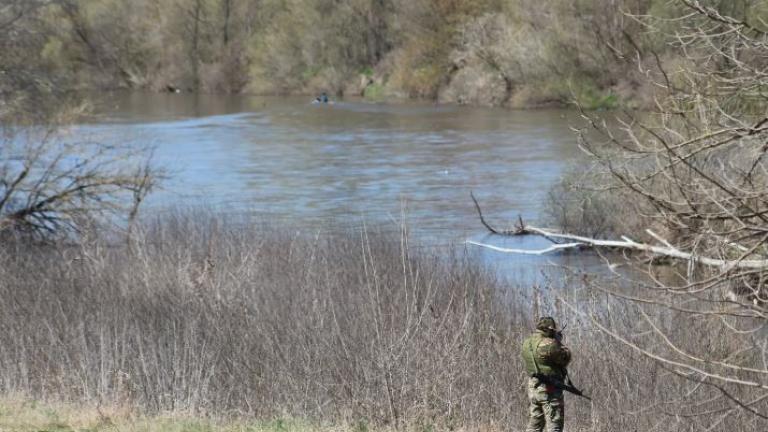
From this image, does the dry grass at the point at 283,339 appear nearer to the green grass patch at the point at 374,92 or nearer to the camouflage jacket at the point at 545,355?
the camouflage jacket at the point at 545,355

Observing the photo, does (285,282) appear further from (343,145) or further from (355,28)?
(355,28)

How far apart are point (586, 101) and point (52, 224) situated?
31878mm

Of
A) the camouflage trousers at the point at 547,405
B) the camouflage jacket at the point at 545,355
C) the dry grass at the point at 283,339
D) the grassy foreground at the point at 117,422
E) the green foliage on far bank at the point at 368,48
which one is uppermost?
the green foliage on far bank at the point at 368,48

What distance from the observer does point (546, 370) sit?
844 centimetres

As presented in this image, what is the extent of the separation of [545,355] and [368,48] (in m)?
68.3

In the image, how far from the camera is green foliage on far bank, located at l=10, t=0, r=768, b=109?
50406mm

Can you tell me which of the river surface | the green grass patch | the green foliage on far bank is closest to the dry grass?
the river surface

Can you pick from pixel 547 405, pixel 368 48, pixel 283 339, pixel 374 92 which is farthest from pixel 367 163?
pixel 368 48

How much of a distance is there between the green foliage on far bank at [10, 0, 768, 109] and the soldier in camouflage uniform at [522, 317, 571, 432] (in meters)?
22.2

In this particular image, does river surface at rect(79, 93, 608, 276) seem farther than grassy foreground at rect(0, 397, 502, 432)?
Yes

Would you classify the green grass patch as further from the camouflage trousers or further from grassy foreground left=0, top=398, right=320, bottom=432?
the camouflage trousers

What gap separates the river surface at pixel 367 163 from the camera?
26.2 meters

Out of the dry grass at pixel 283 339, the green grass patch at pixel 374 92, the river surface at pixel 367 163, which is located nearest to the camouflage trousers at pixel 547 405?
the dry grass at pixel 283 339

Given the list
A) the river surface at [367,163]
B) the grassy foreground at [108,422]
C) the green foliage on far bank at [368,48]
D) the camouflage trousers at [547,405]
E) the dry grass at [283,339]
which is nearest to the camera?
the camouflage trousers at [547,405]
